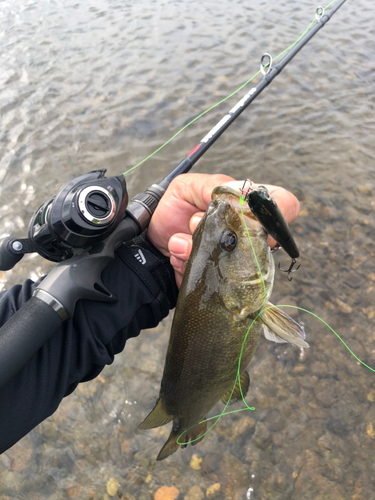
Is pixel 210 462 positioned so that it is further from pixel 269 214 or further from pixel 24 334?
pixel 269 214

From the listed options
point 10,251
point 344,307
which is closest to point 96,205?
point 10,251

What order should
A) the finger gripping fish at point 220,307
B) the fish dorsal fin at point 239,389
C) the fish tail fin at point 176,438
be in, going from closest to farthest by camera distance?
A: the finger gripping fish at point 220,307 < the fish tail fin at point 176,438 < the fish dorsal fin at point 239,389

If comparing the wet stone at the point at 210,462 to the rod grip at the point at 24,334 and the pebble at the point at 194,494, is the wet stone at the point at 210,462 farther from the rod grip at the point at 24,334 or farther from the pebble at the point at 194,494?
the rod grip at the point at 24,334

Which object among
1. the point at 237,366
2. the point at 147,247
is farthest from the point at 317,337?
the point at 147,247

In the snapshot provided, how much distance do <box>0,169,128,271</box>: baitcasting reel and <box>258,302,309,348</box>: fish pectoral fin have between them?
1.18m

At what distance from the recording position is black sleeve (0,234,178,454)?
76.3 inches

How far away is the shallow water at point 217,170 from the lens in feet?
10.8

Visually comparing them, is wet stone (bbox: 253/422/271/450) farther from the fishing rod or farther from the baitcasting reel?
the baitcasting reel

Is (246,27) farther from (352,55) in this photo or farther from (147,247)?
(147,247)

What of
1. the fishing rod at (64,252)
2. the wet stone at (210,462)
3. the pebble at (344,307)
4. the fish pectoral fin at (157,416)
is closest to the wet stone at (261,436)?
the wet stone at (210,462)

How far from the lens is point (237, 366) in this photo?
2354 mm

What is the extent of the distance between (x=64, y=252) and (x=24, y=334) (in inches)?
23.5

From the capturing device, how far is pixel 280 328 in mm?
2174

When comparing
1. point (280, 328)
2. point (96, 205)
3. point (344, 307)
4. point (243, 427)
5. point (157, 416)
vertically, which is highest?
point (96, 205)
